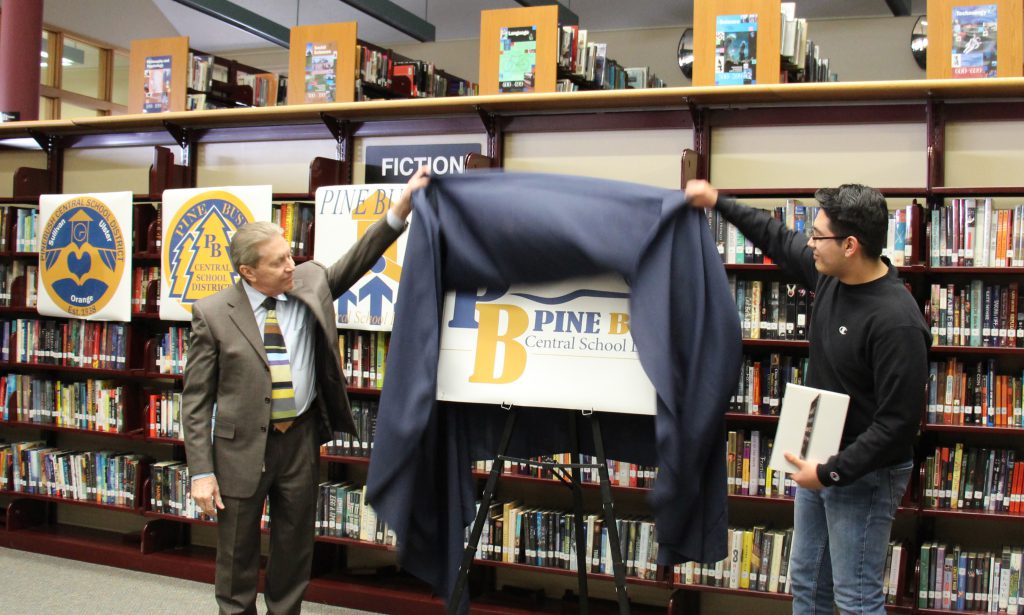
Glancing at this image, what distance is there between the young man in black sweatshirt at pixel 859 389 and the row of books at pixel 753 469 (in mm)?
1277

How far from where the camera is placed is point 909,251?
366cm

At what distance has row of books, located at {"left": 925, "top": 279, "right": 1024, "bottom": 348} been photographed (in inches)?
142

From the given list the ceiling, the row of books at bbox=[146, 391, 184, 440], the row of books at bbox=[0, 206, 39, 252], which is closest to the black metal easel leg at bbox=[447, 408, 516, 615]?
the row of books at bbox=[146, 391, 184, 440]

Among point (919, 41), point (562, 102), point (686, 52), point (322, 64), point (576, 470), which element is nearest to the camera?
point (576, 470)

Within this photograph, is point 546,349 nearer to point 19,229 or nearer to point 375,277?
point 375,277

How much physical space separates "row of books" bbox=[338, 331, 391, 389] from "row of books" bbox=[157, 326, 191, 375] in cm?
94

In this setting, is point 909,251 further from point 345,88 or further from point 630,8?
point 630,8

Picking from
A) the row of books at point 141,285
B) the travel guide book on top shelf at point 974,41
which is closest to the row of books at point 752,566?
the travel guide book on top shelf at point 974,41

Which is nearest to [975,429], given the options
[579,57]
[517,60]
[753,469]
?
[753,469]

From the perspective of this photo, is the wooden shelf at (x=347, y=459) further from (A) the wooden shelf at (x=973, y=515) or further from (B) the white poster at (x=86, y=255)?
(A) the wooden shelf at (x=973, y=515)

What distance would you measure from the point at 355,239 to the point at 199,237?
36.4 inches

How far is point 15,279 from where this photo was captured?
5.23 m

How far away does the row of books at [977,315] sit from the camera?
361cm

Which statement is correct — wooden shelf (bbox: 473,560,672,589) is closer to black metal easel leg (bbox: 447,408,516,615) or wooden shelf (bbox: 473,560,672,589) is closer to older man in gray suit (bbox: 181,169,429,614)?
older man in gray suit (bbox: 181,169,429,614)
